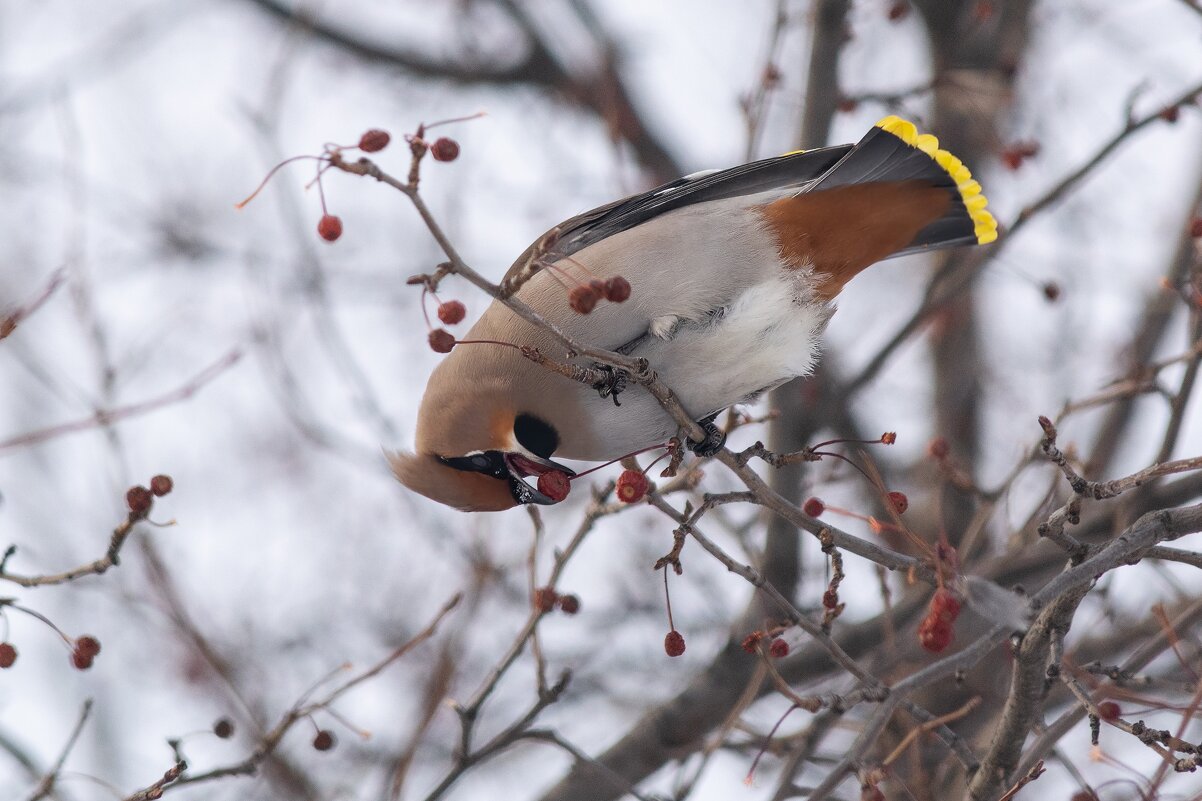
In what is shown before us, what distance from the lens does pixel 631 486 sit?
2.96m

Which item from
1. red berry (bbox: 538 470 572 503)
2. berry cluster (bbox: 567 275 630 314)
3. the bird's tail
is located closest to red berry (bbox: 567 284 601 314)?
berry cluster (bbox: 567 275 630 314)

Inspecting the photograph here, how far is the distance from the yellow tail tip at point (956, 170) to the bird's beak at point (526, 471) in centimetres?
139

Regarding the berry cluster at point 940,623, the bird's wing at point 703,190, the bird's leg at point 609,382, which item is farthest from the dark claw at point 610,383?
the berry cluster at point 940,623

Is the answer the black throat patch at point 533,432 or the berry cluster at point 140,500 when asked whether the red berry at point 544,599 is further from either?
the berry cluster at point 140,500

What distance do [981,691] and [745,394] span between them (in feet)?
5.68

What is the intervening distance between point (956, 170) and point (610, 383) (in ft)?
4.26

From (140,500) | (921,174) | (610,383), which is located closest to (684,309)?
(610,383)

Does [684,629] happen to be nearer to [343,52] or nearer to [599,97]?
[599,97]

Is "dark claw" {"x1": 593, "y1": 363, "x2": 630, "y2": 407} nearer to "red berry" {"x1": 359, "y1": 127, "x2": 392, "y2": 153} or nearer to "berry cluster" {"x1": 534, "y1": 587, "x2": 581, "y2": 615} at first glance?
"berry cluster" {"x1": 534, "y1": 587, "x2": 581, "y2": 615}

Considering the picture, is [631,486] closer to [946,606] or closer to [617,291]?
[617,291]

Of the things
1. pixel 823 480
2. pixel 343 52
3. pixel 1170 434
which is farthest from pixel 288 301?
pixel 1170 434

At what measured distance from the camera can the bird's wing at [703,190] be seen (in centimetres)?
383

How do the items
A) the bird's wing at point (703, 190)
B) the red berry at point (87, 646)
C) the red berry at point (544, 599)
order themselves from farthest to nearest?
the bird's wing at point (703, 190) → the red berry at point (544, 599) → the red berry at point (87, 646)

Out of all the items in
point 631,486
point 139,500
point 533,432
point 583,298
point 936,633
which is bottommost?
point 936,633
